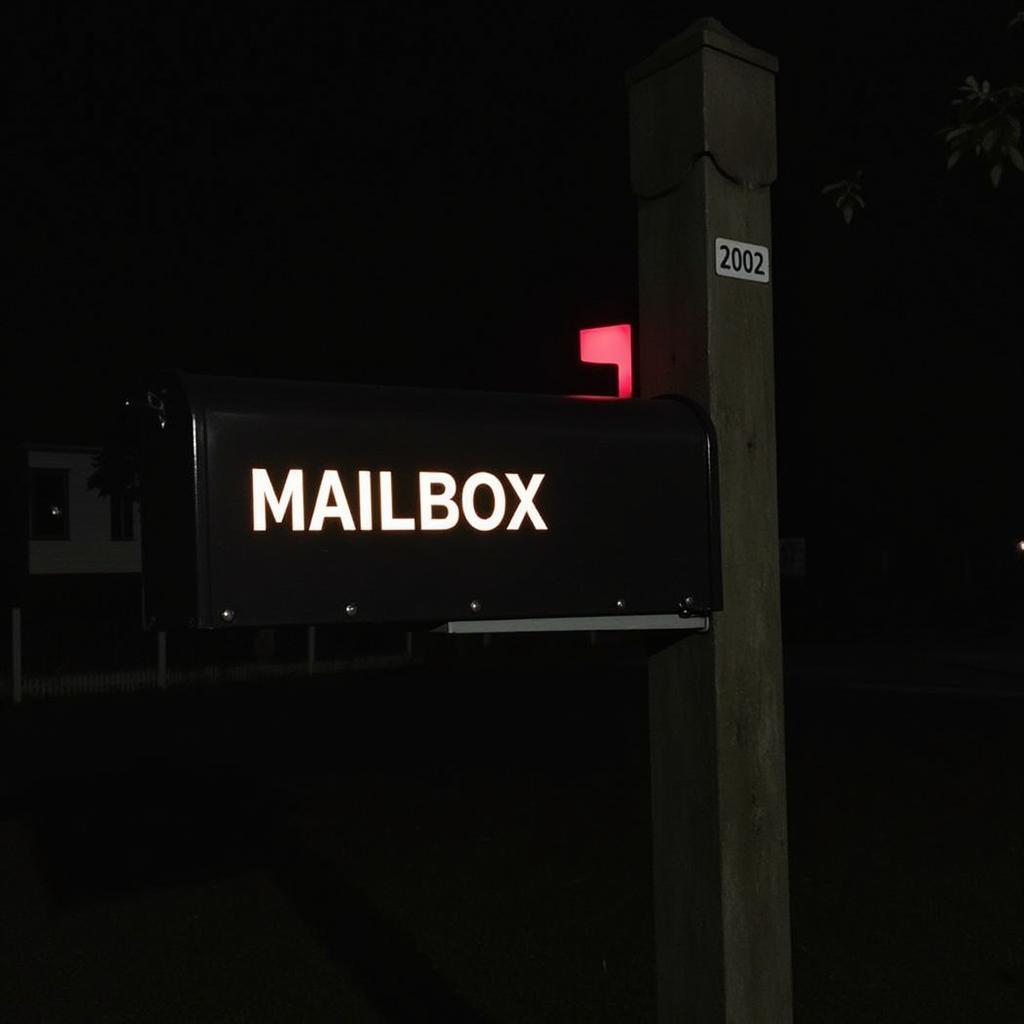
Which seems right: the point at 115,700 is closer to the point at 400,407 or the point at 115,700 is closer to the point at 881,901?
the point at 881,901

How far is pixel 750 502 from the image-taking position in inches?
94.0

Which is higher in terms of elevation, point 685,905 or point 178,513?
point 178,513

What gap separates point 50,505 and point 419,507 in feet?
98.2

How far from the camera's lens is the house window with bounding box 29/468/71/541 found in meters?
30.3

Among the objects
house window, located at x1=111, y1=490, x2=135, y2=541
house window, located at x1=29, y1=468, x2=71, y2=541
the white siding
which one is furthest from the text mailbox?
house window, located at x1=111, y1=490, x2=135, y2=541

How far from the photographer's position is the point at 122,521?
103 ft

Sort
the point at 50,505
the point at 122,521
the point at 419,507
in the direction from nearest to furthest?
the point at 419,507, the point at 50,505, the point at 122,521

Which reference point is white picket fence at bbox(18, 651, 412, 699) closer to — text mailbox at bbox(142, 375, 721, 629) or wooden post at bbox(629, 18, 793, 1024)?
wooden post at bbox(629, 18, 793, 1024)

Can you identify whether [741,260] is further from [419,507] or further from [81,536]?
[81,536]

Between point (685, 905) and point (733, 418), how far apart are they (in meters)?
0.79

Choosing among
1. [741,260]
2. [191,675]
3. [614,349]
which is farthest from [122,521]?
[741,260]

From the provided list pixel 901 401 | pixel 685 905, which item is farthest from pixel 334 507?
pixel 901 401

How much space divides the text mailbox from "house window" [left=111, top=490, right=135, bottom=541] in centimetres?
2969

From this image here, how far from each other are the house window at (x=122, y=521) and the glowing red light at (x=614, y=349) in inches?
1155
